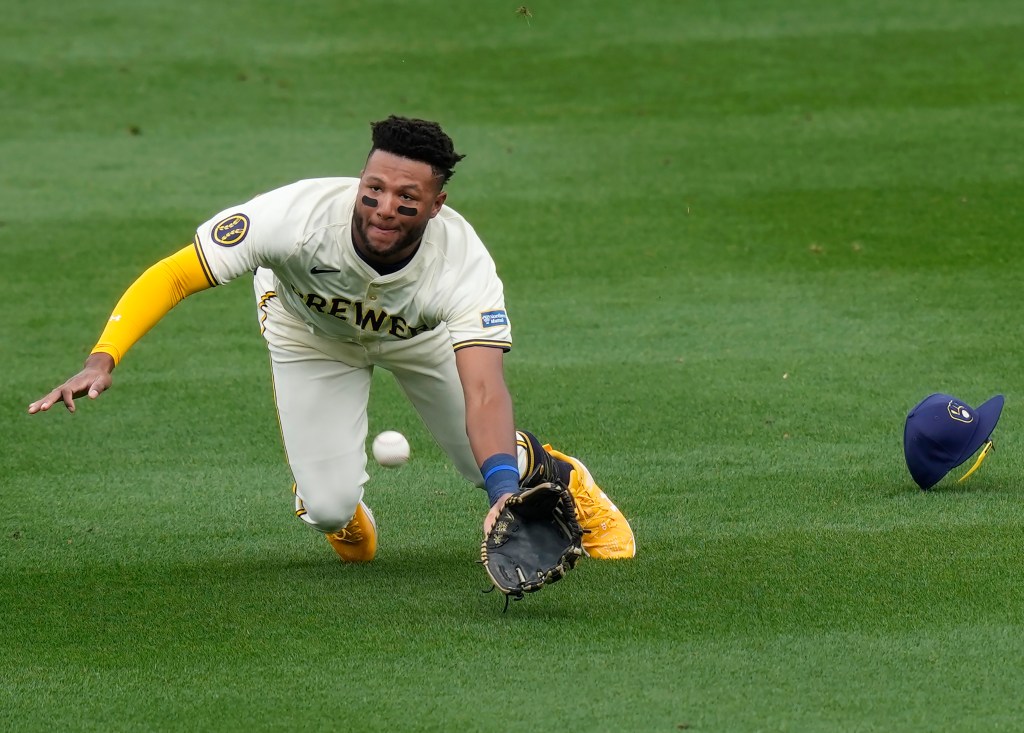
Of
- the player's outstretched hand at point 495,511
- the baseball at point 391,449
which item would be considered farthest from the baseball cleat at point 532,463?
the player's outstretched hand at point 495,511

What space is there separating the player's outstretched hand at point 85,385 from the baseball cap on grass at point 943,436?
3.50m

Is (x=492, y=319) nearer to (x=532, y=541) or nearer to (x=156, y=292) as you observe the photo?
(x=532, y=541)

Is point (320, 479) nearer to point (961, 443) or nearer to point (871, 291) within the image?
point (961, 443)

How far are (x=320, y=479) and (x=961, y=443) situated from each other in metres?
2.78

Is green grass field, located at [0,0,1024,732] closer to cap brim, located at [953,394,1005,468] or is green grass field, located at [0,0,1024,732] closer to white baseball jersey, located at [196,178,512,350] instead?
cap brim, located at [953,394,1005,468]

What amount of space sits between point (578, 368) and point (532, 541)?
147 inches

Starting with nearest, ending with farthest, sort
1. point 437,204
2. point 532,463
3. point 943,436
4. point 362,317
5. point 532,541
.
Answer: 1. point 532,541
2. point 437,204
3. point 362,317
4. point 532,463
5. point 943,436

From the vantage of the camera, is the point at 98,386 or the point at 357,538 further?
the point at 357,538

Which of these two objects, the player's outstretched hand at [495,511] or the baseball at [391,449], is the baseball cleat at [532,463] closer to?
the baseball at [391,449]

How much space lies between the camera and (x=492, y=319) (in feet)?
17.9

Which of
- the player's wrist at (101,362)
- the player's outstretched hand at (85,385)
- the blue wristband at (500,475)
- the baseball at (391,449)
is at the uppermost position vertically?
the baseball at (391,449)

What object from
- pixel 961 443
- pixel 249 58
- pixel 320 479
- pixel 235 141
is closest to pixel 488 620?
pixel 320 479

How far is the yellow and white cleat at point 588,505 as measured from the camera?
6.23 meters

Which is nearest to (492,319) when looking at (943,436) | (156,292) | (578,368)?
(156,292)
